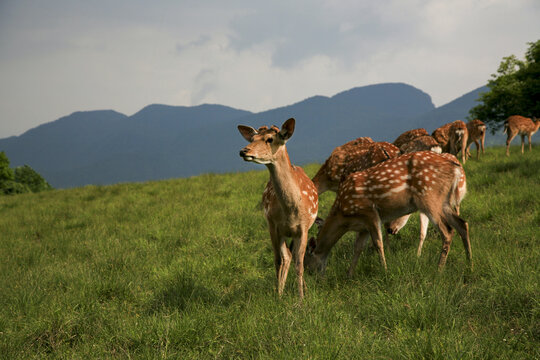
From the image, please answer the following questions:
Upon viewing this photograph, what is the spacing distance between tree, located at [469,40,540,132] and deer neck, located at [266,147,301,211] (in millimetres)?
25802

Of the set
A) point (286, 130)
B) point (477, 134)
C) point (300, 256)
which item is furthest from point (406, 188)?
point (477, 134)

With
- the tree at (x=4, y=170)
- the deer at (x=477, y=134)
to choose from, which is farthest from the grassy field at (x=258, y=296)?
the tree at (x=4, y=170)

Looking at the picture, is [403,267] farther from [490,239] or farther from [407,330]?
[490,239]

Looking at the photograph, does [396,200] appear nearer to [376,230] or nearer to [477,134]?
[376,230]

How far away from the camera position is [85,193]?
12906 mm

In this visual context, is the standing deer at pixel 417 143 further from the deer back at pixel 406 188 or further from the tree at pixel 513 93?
the tree at pixel 513 93

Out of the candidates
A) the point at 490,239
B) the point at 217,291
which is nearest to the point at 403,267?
the point at 490,239

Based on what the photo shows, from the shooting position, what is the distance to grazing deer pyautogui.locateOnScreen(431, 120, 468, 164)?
37.8 ft

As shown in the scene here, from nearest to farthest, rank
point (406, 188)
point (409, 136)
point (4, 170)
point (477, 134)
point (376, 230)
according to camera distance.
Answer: point (376, 230) → point (406, 188) → point (409, 136) → point (477, 134) → point (4, 170)

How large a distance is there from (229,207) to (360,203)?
4607 millimetres

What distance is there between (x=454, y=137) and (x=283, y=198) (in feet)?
32.6

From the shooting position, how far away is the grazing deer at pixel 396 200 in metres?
4.39

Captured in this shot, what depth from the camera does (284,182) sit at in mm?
3744

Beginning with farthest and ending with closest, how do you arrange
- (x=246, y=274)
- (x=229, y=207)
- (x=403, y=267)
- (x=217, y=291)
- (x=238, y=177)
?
(x=238, y=177), (x=229, y=207), (x=246, y=274), (x=217, y=291), (x=403, y=267)
